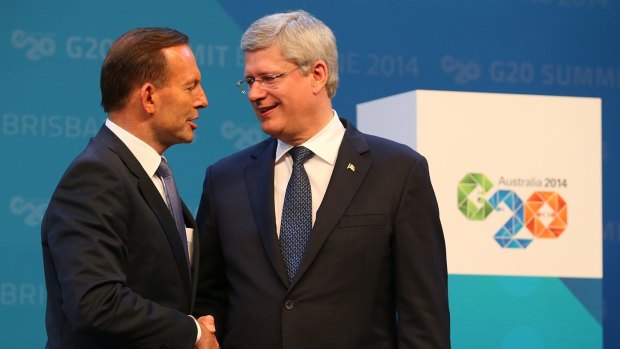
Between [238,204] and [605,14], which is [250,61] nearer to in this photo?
[238,204]

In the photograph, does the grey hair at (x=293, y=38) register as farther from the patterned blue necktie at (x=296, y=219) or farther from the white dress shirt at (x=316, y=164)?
the patterned blue necktie at (x=296, y=219)

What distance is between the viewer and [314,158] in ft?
10.4

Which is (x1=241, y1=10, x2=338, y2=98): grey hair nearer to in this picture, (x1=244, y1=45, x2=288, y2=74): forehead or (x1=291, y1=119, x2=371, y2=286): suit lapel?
(x1=244, y1=45, x2=288, y2=74): forehead

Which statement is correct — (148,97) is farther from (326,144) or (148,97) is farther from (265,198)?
(326,144)

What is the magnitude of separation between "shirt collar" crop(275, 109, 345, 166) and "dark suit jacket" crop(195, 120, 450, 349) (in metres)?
0.05

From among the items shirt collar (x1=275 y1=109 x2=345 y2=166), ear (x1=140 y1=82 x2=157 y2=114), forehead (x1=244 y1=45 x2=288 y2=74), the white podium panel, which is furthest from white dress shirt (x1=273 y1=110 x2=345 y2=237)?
the white podium panel

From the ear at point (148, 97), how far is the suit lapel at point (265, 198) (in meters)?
0.47

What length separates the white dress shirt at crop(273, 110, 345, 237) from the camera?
310 centimetres

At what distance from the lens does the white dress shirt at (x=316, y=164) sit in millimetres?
3104

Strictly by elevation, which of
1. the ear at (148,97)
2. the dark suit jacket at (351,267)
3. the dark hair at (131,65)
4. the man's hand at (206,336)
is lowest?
the man's hand at (206,336)

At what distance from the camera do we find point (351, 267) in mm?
2975

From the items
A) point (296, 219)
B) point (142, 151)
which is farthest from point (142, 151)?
point (296, 219)

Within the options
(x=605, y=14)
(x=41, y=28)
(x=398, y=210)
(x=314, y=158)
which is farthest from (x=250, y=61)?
(x=605, y=14)

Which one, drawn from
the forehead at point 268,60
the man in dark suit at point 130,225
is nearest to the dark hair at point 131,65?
the man in dark suit at point 130,225
